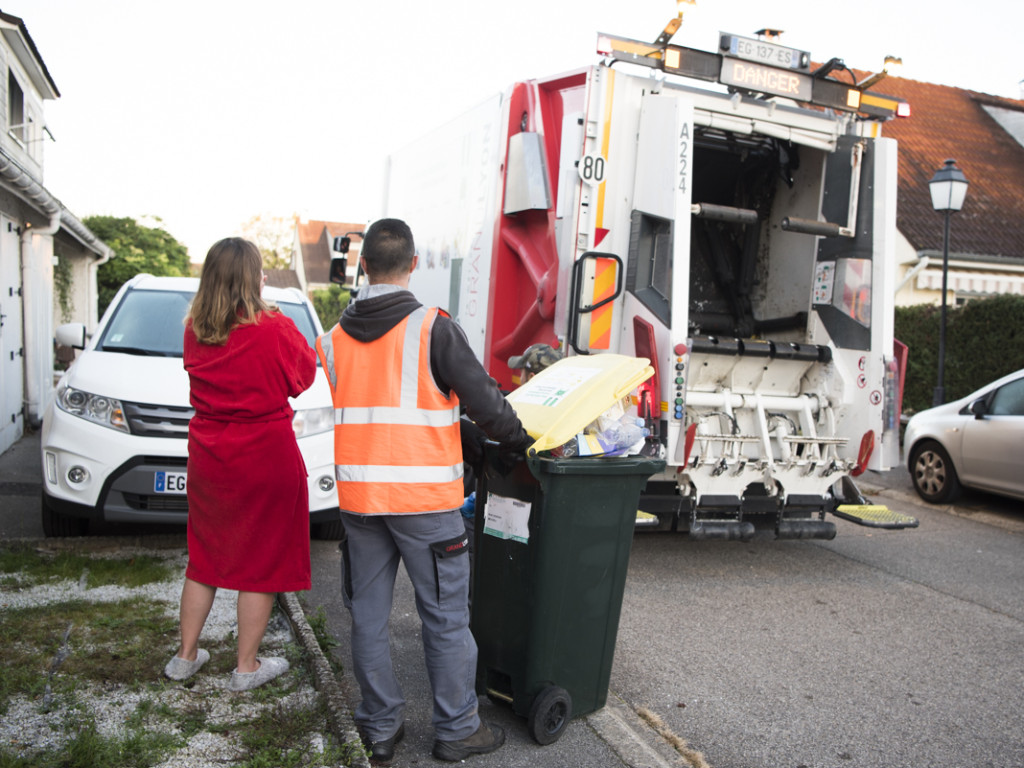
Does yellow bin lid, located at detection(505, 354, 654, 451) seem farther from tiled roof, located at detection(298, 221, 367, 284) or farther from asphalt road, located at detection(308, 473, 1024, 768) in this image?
tiled roof, located at detection(298, 221, 367, 284)

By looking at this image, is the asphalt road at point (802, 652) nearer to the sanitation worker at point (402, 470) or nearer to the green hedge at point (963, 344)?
the sanitation worker at point (402, 470)

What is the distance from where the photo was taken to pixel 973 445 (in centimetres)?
745

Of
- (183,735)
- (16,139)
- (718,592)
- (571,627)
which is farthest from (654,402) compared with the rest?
(16,139)

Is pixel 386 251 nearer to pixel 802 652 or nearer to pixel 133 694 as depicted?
pixel 133 694

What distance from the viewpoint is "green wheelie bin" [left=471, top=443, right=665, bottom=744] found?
293 cm

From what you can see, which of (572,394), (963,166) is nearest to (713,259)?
(572,394)

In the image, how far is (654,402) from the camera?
16.4 ft

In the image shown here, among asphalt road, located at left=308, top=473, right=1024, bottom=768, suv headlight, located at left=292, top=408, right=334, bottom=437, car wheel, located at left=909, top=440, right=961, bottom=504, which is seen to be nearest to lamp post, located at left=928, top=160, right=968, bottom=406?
car wheel, located at left=909, top=440, right=961, bottom=504

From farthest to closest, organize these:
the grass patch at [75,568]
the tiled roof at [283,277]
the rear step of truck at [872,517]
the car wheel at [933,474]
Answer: the tiled roof at [283,277], the car wheel at [933,474], the rear step of truck at [872,517], the grass patch at [75,568]

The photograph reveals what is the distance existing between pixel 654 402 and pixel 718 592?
1.17m

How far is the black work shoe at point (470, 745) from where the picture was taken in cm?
280

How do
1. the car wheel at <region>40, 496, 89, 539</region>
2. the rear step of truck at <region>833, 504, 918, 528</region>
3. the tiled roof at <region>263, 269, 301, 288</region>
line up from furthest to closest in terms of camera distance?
1. the tiled roof at <region>263, 269, 301, 288</region>
2. the rear step of truck at <region>833, 504, 918, 528</region>
3. the car wheel at <region>40, 496, 89, 539</region>

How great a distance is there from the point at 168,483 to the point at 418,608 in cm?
232

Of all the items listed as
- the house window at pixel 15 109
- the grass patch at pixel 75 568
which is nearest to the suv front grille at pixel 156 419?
the grass patch at pixel 75 568
